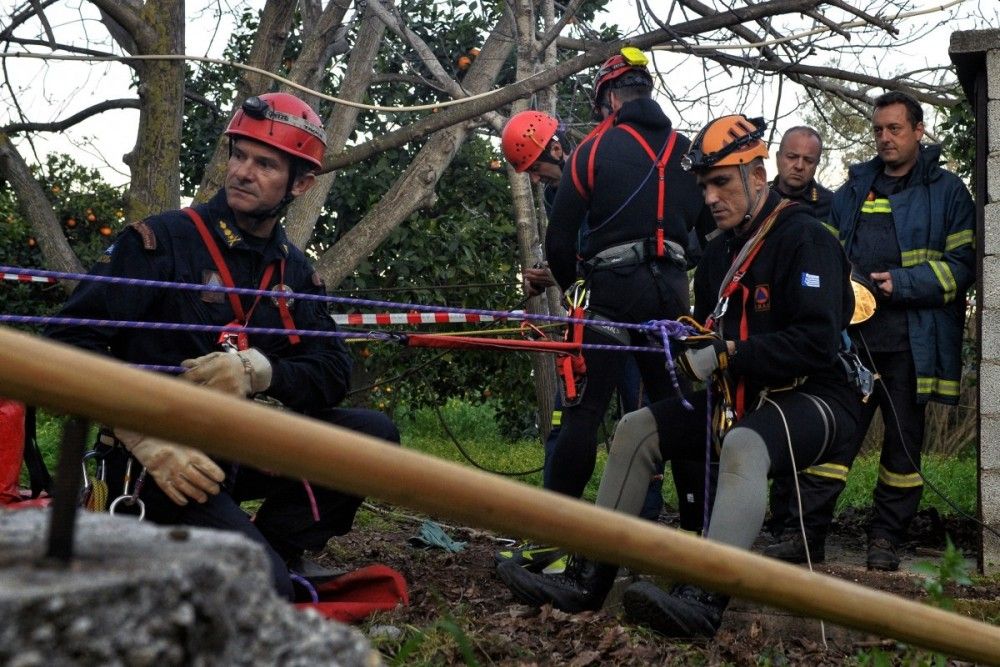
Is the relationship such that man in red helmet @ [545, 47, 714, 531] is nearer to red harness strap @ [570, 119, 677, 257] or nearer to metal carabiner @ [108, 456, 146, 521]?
red harness strap @ [570, 119, 677, 257]

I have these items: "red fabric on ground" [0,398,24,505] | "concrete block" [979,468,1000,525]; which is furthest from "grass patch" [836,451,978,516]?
"red fabric on ground" [0,398,24,505]

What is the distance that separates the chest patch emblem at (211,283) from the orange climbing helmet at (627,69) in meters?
2.29

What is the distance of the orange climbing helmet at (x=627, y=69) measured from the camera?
6004mm

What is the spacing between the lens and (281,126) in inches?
197

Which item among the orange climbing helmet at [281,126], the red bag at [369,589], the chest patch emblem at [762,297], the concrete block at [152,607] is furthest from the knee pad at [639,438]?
the concrete block at [152,607]

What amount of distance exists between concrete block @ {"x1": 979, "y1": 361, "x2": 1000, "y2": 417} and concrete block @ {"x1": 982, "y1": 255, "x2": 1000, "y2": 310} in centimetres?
28

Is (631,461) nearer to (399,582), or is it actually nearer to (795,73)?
(399,582)

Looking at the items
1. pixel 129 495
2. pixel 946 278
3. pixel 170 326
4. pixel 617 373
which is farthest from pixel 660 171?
pixel 129 495

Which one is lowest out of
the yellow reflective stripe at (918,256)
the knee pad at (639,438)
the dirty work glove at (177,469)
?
the dirty work glove at (177,469)

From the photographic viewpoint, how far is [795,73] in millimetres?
7629

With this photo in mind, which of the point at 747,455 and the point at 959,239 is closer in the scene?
the point at 747,455

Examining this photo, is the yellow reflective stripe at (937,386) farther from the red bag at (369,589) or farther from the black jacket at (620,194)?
the red bag at (369,589)

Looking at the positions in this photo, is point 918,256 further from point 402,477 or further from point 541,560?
point 402,477

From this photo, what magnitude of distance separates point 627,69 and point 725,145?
4.11 ft
